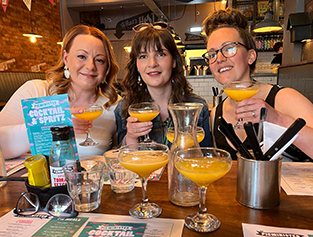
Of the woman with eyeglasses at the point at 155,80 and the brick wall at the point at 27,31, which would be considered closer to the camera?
the woman with eyeglasses at the point at 155,80

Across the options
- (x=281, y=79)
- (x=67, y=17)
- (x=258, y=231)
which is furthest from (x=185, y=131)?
(x=67, y=17)

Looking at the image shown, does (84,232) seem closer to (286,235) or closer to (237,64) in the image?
(286,235)

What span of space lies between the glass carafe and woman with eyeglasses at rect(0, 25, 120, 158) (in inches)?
47.0

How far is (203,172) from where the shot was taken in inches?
32.2

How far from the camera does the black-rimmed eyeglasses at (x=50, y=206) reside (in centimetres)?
94

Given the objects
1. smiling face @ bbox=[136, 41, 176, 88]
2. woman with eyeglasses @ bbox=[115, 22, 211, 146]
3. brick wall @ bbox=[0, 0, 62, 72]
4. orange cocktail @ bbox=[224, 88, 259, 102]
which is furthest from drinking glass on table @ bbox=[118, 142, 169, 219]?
brick wall @ bbox=[0, 0, 62, 72]

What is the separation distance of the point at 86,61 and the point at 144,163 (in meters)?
1.49

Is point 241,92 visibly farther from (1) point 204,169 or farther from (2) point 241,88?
(1) point 204,169

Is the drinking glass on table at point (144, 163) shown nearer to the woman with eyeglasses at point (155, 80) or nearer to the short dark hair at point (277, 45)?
the woman with eyeglasses at point (155, 80)

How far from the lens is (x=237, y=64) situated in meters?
1.88

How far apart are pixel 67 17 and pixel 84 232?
10.3 m

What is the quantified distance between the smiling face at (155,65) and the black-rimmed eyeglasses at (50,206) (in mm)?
1298

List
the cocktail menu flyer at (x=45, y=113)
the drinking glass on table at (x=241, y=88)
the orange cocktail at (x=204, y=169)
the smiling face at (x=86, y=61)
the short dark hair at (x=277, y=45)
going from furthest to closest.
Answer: the short dark hair at (x=277, y=45), the smiling face at (x=86, y=61), the drinking glass on table at (x=241, y=88), the cocktail menu flyer at (x=45, y=113), the orange cocktail at (x=204, y=169)

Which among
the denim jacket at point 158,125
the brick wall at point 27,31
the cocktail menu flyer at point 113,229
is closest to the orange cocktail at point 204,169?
the cocktail menu flyer at point 113,229
